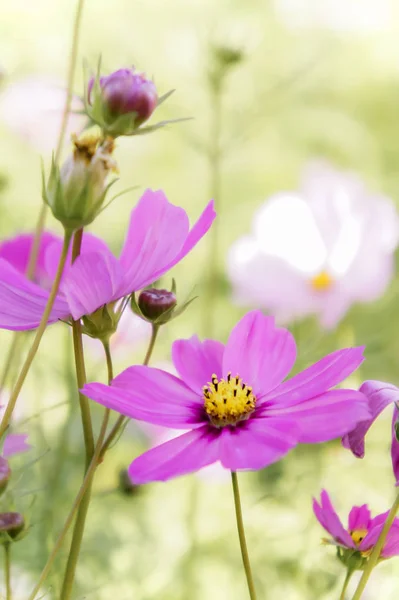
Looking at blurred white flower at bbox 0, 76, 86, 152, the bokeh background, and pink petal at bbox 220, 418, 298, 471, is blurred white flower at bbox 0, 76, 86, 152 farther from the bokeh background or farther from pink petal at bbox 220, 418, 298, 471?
pink petal at bbox 220, 418, 298, 471

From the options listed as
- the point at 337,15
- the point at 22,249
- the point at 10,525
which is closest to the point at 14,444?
the point at 10,525

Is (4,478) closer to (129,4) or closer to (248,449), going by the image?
(248,449)

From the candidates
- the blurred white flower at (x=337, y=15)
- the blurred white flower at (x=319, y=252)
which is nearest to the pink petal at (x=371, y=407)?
the blurred white flower at (x=319, y=252)

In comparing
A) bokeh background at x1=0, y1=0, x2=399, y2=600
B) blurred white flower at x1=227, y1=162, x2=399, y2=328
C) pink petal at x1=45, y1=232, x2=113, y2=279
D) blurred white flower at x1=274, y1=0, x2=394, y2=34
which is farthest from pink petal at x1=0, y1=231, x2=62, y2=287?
blurred white flower at x1=274, y1=0, x2=394, y2=34

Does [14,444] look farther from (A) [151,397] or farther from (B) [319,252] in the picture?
(B) [319,252]

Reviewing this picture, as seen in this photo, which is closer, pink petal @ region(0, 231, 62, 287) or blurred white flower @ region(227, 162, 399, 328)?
pink petal @ region(0, 231, 62, 287)

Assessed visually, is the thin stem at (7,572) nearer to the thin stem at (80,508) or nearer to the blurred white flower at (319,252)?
the thin stem at (80,508)
